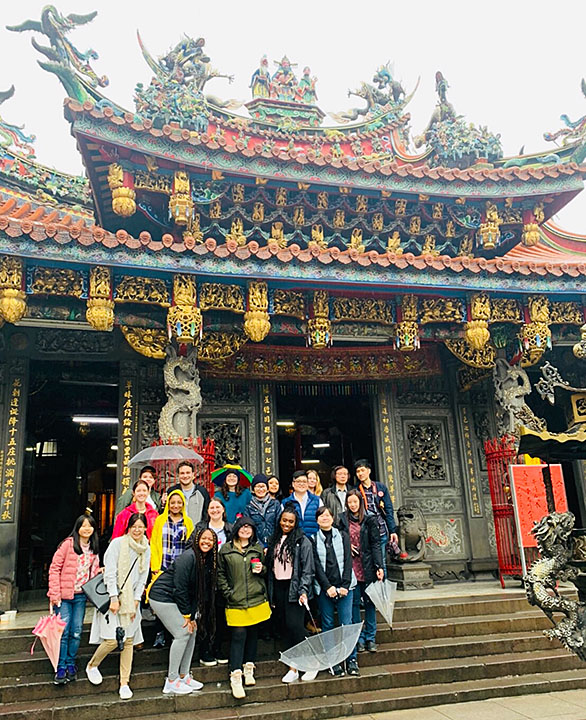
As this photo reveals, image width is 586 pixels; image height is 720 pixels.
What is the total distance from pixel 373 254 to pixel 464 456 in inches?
159

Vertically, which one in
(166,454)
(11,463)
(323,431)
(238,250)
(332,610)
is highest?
(238,250)

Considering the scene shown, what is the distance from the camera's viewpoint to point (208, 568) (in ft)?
16.7

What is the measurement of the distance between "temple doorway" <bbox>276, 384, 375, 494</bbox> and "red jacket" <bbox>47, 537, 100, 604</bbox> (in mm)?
6609

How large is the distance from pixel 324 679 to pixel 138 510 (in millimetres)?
2185

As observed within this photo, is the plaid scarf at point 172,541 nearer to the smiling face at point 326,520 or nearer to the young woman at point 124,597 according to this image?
the young woman at point 124,597

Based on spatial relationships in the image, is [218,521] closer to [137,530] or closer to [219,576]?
[219,576]

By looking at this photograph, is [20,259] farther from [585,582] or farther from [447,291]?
[585,582]

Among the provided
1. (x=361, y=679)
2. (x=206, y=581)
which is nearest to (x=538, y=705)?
(x=361, y=679)

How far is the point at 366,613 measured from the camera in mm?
5688

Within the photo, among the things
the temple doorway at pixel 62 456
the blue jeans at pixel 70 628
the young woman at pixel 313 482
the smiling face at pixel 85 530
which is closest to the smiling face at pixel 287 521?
the young woman at pixel 313 482

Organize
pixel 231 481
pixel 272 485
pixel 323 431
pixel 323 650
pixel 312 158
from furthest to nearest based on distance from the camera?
pixel 323 431 < pixel 312 158 < pixel 231 481 < pixel 272 485 < pixel 323 650

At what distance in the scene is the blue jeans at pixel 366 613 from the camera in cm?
549

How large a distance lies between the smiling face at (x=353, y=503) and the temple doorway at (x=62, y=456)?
5.03 m

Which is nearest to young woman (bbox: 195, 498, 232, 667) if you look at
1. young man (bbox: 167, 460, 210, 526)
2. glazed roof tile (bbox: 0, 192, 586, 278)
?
young man (bbox: 167, 460, 210, 526)
